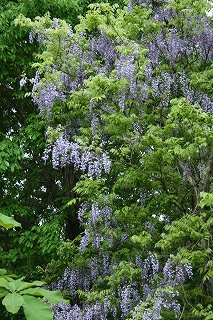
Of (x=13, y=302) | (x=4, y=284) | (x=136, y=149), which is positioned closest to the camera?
(x=13, y=302)

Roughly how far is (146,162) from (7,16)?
3.67m

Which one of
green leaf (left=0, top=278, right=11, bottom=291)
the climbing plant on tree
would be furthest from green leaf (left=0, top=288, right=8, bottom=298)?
the climbing plant on tree

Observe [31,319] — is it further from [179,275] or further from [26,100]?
[26,100]

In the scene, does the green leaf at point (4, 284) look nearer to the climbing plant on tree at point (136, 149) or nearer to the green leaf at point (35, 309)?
the green leaf at point (35, 309)

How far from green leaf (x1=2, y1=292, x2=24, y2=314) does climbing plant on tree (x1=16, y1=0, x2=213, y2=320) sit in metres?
3.70

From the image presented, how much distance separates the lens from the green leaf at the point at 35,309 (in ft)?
6.55

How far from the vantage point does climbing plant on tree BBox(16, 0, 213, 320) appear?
20.7ft

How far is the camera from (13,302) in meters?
1.98

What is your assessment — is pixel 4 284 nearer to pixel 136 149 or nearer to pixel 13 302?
pixel 13 302

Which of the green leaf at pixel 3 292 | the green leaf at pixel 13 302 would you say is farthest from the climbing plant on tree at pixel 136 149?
the green leaf at pixel 13 302

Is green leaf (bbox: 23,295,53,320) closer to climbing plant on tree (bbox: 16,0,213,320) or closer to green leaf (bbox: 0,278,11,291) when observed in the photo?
green leaf (bbox: 0,278,11,291)

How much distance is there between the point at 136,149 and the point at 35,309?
190 inches

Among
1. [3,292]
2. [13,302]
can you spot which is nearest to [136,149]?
[3,292]

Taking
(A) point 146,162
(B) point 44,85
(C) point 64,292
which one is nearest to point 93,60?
(B) point 44,85
